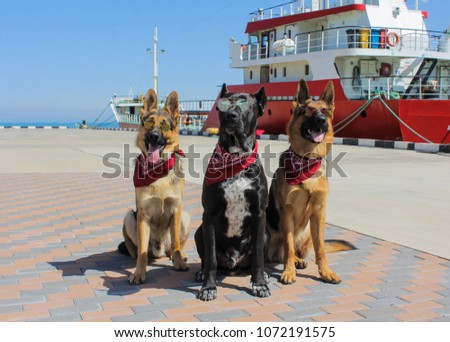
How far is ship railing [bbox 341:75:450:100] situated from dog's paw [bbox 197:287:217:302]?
15250mm

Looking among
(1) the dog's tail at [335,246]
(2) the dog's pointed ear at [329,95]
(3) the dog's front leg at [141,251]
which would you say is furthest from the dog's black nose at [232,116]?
(1) the dog's tail at [335,246]

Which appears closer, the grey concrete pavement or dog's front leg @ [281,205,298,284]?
dog's front leg @ [281,205,298,284]

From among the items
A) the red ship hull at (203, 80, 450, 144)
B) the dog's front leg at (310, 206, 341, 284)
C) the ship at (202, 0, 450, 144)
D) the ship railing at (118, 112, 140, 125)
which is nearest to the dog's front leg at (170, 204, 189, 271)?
the dog's front leg at (310, 206, 341, 284)

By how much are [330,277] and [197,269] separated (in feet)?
3.37

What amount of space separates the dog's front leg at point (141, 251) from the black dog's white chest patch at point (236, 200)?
2.16 feet

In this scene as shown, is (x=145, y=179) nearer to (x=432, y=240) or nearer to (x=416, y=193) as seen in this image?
(x=432, y=240)

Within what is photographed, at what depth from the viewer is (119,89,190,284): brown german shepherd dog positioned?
369 cm

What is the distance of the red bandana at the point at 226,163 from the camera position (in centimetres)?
345

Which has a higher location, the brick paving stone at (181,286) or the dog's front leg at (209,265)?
the dog's front leg at (209,265)

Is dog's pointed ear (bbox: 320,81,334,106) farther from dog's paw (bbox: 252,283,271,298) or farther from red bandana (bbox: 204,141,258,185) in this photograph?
dog's paw (bbox: 252,283,271,298)

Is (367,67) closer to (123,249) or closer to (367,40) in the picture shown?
(367,40)

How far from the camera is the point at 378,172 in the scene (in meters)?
10.6

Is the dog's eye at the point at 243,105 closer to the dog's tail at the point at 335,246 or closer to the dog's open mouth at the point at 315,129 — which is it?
the dog's open mouth at the point at 315,129

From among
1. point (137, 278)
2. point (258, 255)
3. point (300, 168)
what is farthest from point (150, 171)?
point (300, 168)
